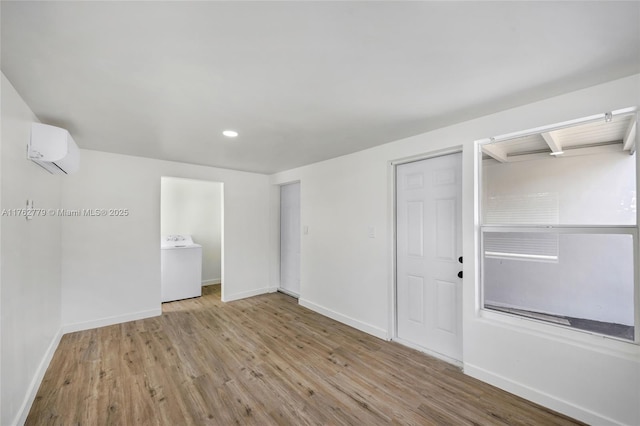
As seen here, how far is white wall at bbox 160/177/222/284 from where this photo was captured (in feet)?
18.2

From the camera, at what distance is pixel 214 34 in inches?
50.8

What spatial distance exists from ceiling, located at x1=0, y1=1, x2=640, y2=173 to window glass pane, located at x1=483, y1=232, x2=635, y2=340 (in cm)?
112

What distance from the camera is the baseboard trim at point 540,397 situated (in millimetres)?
1785

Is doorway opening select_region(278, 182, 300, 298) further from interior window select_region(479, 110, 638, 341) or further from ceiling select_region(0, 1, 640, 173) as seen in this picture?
interior window select_region(479, 110, 638, 341)

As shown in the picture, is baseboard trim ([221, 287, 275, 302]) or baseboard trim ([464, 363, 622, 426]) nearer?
baseboard trim ([464, 363, 622, 426])

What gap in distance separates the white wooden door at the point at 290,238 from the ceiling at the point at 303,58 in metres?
2.57

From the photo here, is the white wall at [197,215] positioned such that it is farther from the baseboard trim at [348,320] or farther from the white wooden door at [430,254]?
the white wooden door at [430,254]

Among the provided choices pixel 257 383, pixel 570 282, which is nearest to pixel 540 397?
pixel 570 282

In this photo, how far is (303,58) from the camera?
149 cm

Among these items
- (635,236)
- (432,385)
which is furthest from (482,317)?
(635,236)

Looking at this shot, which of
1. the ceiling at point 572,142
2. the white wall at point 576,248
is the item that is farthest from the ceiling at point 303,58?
the white wall at point 576,248

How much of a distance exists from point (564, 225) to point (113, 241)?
4.93m

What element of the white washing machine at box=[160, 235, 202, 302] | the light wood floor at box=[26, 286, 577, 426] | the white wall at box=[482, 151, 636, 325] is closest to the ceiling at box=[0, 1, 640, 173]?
the white wall at box=[482, 151, 636, 325]

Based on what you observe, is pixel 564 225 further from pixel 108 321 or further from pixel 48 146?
pixel 108 321
